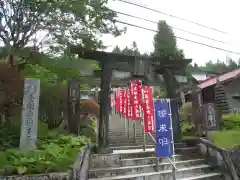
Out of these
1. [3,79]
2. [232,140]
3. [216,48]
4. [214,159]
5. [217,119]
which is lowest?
[214,159]

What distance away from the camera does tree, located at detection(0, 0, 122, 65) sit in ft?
47.7

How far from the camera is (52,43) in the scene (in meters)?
16.5

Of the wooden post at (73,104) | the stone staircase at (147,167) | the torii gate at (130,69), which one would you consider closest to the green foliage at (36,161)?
the stone staircase at (147,167)

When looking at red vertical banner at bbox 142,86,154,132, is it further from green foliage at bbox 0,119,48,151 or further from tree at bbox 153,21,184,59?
tree at bbox 153,21,184,59

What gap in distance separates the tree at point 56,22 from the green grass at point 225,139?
25.5ft

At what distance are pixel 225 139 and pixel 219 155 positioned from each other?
107cm

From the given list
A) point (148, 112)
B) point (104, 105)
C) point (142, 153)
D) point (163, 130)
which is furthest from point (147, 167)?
point (104, 105)

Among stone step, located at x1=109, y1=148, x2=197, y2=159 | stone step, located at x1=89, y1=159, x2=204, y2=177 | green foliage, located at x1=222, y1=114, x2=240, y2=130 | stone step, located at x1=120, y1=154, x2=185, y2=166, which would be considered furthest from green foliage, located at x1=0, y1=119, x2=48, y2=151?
green foliage, located at x1=222, y1=114, x2=240, y2=130

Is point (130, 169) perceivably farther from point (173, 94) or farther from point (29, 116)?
point (173, 94)

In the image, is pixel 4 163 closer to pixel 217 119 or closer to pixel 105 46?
pixel 217 119

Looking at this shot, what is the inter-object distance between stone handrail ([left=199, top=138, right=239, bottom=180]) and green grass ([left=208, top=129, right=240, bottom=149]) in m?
0.37

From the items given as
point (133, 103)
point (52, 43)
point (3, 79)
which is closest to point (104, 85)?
point (133, 103)

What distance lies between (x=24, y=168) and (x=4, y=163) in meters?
0.55

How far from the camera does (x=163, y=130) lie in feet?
26.6
